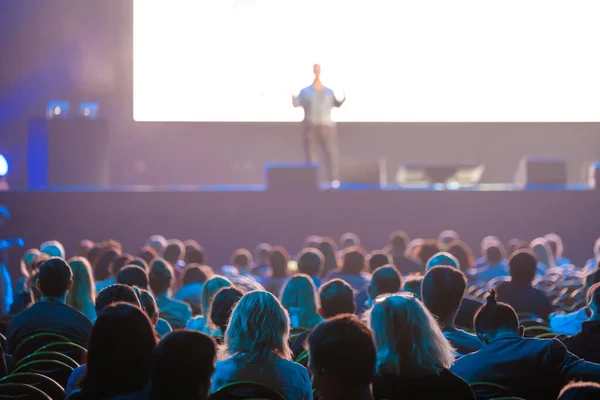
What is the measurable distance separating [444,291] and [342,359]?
163 centimetres

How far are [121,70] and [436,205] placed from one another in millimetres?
6817

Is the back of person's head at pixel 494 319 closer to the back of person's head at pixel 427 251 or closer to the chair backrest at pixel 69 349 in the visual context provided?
the chair backrest at pixel 69 349

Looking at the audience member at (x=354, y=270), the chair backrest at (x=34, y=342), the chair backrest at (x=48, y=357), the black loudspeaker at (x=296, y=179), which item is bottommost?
the chair backrest at (x=34, y=342)

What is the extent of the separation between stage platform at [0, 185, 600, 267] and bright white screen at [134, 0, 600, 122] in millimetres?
3185

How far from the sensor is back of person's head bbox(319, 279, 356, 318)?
405 cm

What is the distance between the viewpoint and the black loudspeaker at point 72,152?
456 inches

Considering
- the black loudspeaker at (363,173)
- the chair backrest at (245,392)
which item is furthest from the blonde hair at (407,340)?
the black loudspeaker at (363,173)

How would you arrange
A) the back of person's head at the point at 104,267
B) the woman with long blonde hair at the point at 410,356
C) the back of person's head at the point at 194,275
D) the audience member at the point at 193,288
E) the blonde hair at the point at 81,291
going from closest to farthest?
the woman with long blonde hair at the point at 410,356 < the blonde hair at the point at 81,291 < the audience member at the point at 193,288 < the back of person's head at the point at 194,275 < the back of person's head at the point at 104,267

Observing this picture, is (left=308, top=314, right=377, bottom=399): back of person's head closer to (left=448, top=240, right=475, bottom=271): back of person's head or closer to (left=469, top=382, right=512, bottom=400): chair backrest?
(left=469, top=382, right=512, bottom=400): chair backrest

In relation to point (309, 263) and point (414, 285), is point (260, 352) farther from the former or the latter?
point (309, 263)

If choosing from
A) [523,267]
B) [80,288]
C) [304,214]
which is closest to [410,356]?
[523,267]

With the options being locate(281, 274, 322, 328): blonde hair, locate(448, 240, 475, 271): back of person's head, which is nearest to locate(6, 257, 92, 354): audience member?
locate(281, 274, 322, 328): blonde hair

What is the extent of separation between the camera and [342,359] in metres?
2.16

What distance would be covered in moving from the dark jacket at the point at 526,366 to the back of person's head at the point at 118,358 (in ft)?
4.49
